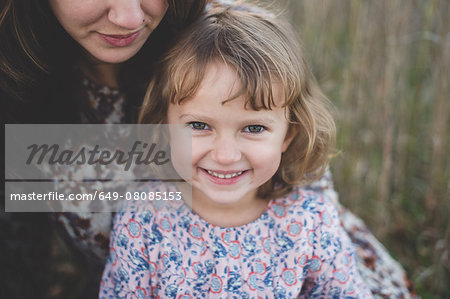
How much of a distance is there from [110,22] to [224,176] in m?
0.53

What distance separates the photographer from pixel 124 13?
118 cm

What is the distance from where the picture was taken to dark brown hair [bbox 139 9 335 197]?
1167 millimetres

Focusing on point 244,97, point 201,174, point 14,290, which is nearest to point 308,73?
point 244,97

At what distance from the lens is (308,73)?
1.41 meters

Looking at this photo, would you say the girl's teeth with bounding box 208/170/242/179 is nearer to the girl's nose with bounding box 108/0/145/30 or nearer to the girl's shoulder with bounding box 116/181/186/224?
the girl's shoulder with bounding box 116/181/186/224

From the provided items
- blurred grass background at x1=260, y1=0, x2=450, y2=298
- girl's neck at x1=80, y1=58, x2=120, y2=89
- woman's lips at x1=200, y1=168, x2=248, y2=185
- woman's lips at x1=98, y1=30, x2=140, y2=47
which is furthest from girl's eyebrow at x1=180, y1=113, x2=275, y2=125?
blurred grass background at x1=260, y1=0, x2=450, y2=298

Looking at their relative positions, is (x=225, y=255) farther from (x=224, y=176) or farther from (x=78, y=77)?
(x=78, y=77)

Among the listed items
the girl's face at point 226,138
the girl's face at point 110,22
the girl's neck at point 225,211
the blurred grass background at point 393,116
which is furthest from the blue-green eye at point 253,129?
the blurred grass background at point 393,116

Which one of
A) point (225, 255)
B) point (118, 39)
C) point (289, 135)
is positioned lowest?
point (225, 255)

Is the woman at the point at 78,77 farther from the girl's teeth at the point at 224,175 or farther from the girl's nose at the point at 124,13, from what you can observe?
the girl's teeth at the point at 224,175

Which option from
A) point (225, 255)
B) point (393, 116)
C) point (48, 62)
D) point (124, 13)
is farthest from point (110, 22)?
point (393, 116)

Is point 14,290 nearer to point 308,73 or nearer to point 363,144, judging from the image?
point 308,73

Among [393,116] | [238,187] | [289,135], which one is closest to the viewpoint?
[238,187]

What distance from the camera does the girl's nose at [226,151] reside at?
1158mm
